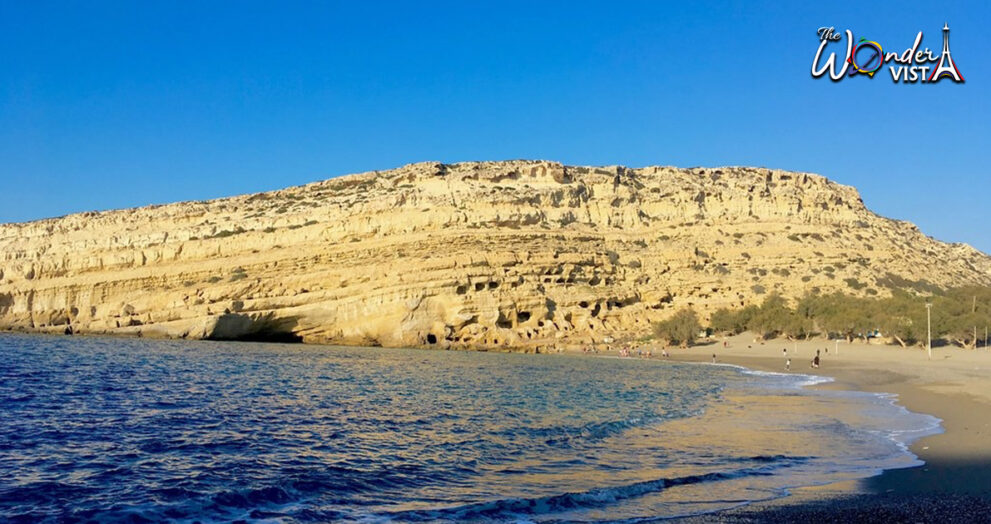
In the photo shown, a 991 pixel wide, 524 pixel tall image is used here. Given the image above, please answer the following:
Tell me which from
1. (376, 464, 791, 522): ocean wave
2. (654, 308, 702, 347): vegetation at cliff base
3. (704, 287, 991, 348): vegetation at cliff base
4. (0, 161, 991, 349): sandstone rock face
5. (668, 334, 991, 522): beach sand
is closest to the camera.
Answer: (668, 334, 991, 522): beach sand

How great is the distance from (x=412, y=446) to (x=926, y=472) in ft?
26.8

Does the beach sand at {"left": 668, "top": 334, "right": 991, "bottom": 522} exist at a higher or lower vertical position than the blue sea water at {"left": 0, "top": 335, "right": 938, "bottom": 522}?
higher

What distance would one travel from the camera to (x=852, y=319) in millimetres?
49344

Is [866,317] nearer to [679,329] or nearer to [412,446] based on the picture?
[679,329]

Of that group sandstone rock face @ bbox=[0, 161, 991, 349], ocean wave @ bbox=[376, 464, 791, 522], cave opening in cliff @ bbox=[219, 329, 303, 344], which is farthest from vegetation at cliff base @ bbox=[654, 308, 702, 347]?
ocean wave @ bbox=[376, 464, 791, 522]

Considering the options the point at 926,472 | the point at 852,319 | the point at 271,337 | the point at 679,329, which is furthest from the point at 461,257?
the point at 926,472

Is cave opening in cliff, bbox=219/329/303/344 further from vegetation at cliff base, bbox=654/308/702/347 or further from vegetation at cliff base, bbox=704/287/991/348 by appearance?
vegetation at cliff base, bbox=704/287/991/348

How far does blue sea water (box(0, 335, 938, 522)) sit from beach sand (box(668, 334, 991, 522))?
55 centimetres

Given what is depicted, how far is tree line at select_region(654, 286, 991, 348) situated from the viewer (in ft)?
147

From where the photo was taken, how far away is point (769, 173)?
7738 centimetres

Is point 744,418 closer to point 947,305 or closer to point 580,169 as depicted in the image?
point 947,305

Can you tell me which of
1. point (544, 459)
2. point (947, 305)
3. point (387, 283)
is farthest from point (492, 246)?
point (544, 459)

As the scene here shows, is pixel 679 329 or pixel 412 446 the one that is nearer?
pixel 412 446

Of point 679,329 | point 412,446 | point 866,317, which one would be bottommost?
point 412,446
